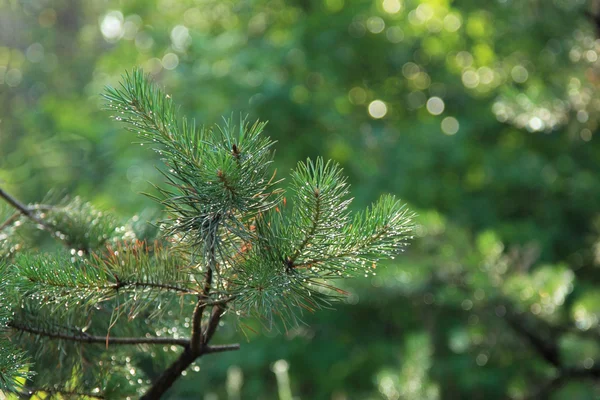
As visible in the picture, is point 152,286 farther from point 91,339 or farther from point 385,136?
point 385,136

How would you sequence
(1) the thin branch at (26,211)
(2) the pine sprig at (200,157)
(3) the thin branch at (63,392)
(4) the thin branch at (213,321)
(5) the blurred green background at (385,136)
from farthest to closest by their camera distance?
(5) the blurred green background at (385,136) < (1) the thin branch at (26,211) < (3) the thin branch at (63,392) < (4) the thin branch at (213,321) < (2) the pine sprig at (200,157)

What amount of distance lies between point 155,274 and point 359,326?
4.94 meters

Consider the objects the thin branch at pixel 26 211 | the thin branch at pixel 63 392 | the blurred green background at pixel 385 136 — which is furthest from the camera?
the blurred green background at pixel 385 136

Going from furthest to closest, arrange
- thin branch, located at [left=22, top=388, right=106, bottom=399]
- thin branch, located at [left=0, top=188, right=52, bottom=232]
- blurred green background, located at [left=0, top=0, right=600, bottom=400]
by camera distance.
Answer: blurred green background, located at [left=0, top=0, right=600, bottom=400] < thin branch, located at [left=0, top=188, right=52, bottom=232] < thin branch, located at [left=22, top=388, right=106, bottom=399]

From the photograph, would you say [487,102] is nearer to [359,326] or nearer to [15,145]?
[359,326]

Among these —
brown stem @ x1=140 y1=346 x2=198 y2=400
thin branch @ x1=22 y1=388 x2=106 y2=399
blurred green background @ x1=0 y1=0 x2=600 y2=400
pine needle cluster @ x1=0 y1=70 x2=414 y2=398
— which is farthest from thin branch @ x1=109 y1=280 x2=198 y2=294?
blurred green background @ x1=0 y1=0 x2=600 y2=400

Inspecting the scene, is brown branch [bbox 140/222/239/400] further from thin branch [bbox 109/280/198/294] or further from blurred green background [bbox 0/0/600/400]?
blurred green background [bbox 0/0/600/400]

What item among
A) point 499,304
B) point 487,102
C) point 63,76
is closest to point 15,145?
point 63,76

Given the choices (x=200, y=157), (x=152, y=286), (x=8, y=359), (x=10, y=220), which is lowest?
(x=8, y=359)

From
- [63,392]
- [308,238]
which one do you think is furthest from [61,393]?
[308,238]

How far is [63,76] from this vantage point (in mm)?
10914

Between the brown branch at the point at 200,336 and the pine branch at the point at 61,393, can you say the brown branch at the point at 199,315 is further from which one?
the pine branch at the point at 61,393

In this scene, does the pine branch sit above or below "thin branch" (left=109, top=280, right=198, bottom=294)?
below

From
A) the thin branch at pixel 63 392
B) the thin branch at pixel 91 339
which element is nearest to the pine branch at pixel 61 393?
the thin branch at pixel 63 392
